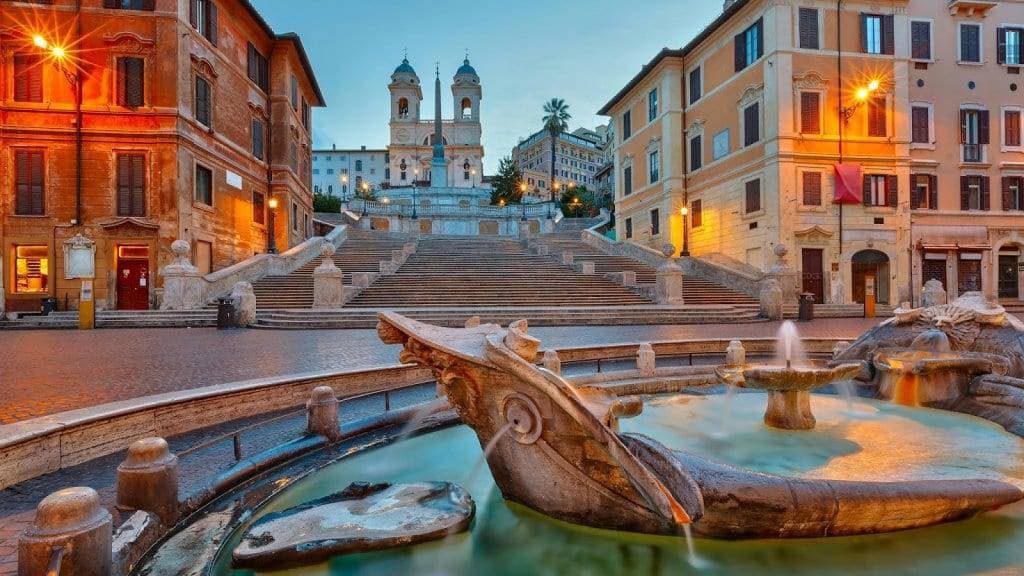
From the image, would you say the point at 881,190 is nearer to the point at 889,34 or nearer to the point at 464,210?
the point at 889,34

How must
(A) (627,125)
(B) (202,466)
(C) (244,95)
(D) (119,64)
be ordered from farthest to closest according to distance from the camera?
1. (A) (627,125)
2. (C) (244,95)
3. (D) (119,64)
4. (B) (202,466)

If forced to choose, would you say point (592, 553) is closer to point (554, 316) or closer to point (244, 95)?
point (554, 316)

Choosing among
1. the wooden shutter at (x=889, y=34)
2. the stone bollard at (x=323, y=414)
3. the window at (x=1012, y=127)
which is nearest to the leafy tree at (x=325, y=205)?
the wooden shutter at (x=889, y=34)

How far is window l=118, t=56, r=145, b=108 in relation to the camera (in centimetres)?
2195

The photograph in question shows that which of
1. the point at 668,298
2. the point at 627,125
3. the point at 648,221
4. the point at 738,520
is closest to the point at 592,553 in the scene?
the point at 738,520

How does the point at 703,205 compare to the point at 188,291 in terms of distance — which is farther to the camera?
the point at 703,205

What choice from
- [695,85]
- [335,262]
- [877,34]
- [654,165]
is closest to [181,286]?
[335,262]

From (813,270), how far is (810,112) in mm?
7474

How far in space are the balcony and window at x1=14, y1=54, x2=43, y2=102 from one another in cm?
4107

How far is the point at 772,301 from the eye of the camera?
19.3m

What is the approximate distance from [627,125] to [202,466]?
38215 mm

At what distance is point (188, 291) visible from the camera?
725 inches

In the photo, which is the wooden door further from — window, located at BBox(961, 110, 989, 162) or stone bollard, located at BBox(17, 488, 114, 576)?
stone bollard, located at BBox(17, 488, 114, 576)

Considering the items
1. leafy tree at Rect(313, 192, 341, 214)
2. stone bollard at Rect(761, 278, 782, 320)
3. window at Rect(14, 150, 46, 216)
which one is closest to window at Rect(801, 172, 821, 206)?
stone bollard at Rect(761, 278, 782, 320)
